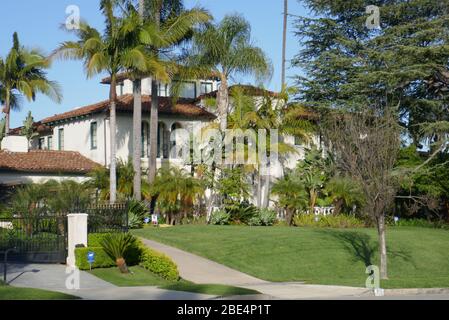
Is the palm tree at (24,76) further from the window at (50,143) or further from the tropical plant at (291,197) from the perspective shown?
the tropical plant at (291,197)

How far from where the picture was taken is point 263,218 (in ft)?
119

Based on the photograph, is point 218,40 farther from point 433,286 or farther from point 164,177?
point 433,286

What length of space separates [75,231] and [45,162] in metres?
17.1

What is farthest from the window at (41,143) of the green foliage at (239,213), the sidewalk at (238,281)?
the sidewalk at (238,281)

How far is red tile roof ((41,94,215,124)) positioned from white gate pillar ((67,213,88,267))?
57.8ft

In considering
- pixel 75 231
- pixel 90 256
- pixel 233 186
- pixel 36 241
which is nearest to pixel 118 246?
pixel 90 256

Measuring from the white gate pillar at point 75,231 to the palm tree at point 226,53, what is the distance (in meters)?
15.9

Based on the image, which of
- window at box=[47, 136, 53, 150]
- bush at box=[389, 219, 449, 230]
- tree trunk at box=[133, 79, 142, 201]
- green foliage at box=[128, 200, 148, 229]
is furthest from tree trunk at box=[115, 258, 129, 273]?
window at box=[47, 136, 53, 150]

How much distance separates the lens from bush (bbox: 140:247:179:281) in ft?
72.1

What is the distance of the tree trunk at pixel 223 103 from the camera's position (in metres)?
38.4

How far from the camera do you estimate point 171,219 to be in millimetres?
36469

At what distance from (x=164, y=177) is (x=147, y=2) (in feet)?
28.8

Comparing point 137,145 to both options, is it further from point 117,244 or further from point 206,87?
point 117,244
